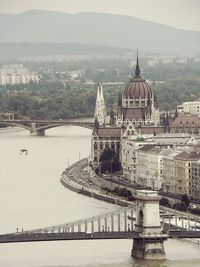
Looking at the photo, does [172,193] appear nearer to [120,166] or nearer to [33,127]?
[120,166]

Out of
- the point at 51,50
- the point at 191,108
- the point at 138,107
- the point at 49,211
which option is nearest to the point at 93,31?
the point at 51,50

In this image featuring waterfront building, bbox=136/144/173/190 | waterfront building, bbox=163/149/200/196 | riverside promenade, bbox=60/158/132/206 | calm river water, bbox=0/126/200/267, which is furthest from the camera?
waterfront building, bbox=136/144/173/190

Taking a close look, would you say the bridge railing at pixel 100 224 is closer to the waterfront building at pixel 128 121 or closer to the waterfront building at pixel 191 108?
the waterfront building at pixel 128 121

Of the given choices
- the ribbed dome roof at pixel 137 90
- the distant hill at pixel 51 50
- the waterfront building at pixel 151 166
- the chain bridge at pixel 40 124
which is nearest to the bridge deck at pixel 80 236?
the waterfront building at pixel 151 166

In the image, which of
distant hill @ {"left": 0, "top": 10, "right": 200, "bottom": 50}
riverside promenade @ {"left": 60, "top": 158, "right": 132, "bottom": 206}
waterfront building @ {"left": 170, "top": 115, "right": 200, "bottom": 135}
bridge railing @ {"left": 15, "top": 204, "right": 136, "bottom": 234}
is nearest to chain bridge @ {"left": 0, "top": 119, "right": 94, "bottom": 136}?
waterfront building @ {"left": 170, "top": 115, "right": 200, "bottom": 135}

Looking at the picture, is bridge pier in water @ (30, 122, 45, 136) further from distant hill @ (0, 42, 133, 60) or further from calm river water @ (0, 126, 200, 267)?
distant hill @ (0, 42, 133, 60)

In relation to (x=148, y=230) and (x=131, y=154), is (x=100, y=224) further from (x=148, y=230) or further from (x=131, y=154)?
(x=131, y=154)

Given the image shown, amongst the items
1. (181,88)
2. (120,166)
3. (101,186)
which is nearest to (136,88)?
(120,166)
